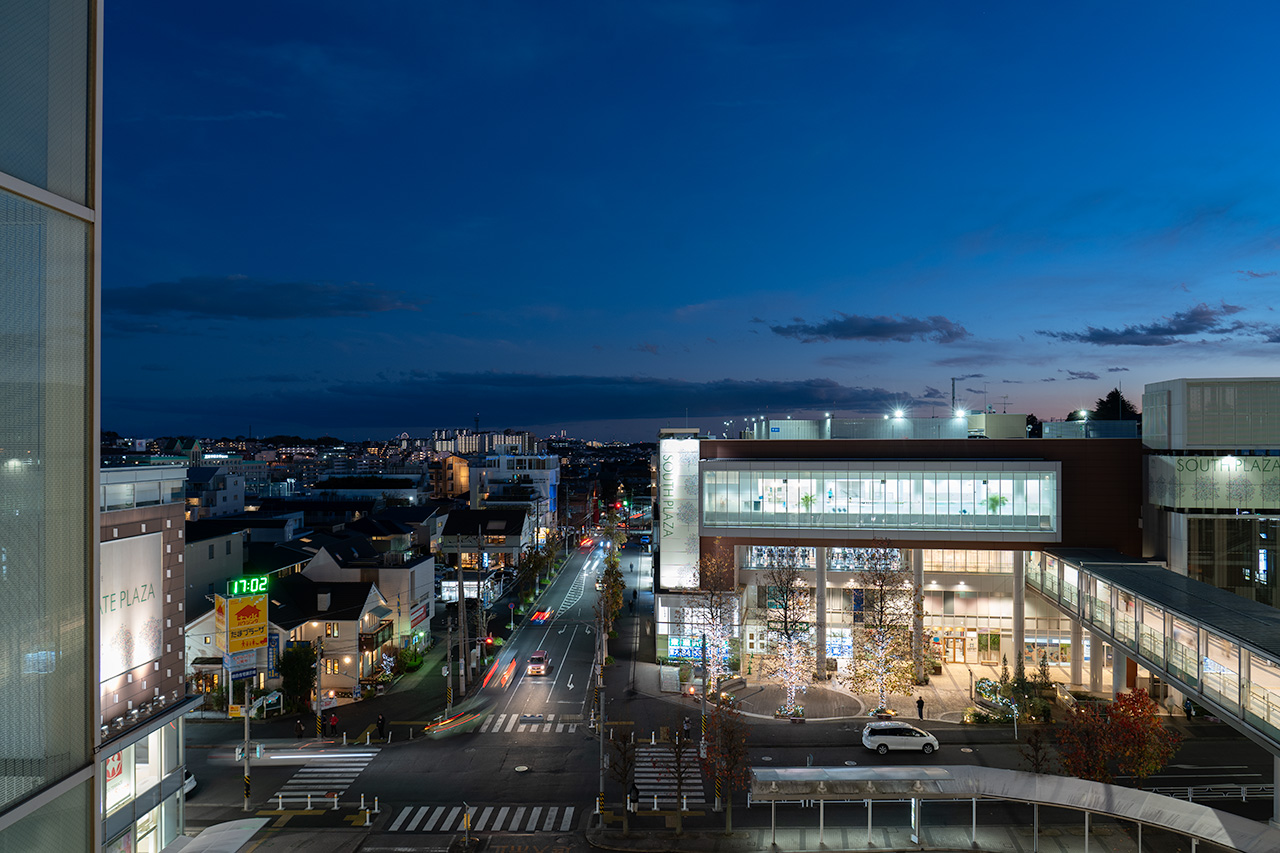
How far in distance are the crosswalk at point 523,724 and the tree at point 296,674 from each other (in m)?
10.8

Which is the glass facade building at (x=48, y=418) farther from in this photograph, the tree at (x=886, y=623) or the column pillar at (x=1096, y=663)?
the column pillar at (x=1096, y=663)

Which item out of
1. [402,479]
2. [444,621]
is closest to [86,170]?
[444,621]

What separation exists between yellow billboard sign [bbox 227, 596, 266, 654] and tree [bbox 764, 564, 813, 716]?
28.3m

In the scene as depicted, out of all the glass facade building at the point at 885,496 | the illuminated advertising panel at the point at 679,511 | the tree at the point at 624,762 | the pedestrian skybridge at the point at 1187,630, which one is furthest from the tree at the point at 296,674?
the pedestrian skybridge at the point at 1187,630

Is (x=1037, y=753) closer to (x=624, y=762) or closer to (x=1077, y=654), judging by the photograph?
(x=624, y=762)

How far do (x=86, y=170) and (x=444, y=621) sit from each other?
62711mm

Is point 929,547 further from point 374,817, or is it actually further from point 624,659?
point 374,817

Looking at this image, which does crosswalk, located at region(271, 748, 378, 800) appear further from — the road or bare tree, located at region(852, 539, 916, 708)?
bare tree, located at region(852, 539, 916, 708)

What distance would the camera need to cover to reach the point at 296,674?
4247cm

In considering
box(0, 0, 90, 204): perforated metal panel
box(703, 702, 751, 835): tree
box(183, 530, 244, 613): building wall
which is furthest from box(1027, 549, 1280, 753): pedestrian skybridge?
box(183, 530, 244, 613): building wall

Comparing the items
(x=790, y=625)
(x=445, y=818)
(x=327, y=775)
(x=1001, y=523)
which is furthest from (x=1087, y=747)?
(x=327, y=775)

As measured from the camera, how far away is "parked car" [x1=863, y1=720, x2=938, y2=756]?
36.3 m

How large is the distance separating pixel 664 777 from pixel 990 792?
14044mm

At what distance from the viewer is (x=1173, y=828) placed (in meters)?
23.5
